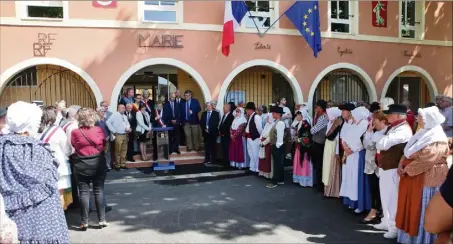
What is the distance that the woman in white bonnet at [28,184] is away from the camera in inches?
123

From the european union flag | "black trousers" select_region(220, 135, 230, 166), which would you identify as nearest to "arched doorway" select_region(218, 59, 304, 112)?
the european union flag

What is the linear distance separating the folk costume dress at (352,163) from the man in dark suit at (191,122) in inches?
233

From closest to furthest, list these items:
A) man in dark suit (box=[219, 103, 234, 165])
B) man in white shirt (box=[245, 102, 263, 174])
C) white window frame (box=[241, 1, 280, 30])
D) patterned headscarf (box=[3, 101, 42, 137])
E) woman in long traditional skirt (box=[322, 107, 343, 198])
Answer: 1. patterned headscarf (box=[3, 101, 42, 137])
2. woman in long traditional skirt (box=[322, 107, 343, 198])
3. man in white shirt (box=[245, 102, 263, 174])
4. man in dark suit (box=[219, 103, 234, 165])
5. white window frame (box=[241, 1, 280, 30])

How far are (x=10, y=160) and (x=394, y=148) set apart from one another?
440 cm

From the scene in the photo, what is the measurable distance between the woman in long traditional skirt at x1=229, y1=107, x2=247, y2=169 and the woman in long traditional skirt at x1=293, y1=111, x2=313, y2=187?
213cm

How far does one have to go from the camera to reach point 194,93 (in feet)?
46.8

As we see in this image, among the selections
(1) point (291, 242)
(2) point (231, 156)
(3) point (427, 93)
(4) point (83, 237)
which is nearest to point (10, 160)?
(4) point (83, 237)

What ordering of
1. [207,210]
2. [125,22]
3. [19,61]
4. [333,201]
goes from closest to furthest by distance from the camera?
[207,210]
[333,201]
[19,61]
[125,22]

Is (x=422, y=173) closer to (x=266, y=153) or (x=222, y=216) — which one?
(x=222, y=216)

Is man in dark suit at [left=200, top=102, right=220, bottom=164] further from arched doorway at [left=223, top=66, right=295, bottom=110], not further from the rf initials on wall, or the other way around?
the rf initials on wall

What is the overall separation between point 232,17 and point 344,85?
579 cm

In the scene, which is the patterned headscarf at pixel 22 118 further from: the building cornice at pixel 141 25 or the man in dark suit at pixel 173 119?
the building cornice at pixel 141 25

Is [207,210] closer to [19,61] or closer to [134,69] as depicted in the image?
[134,69]

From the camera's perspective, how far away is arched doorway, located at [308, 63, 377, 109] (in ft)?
45.8
